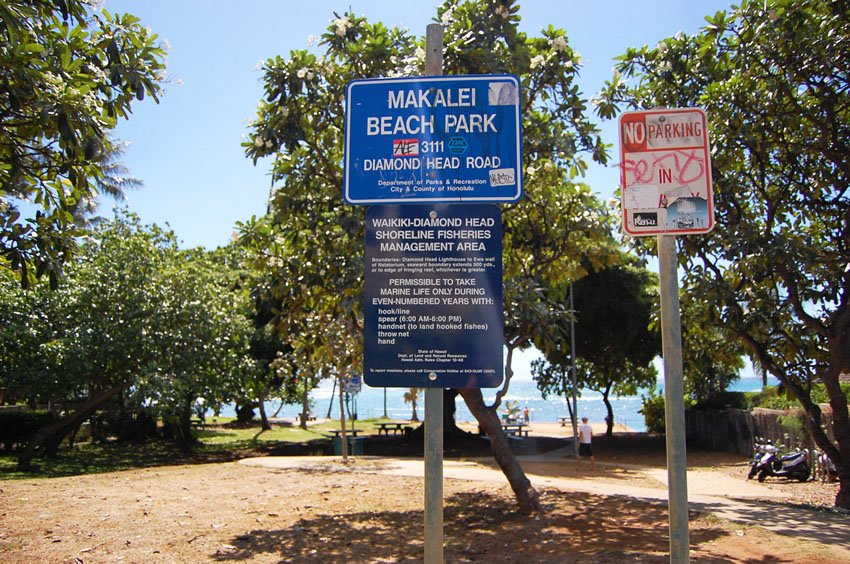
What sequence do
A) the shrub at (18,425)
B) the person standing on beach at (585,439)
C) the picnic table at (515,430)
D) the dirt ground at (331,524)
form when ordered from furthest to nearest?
the picnic table at (515,430) < the shrub at (18,425) < the person standing on beach at (585,439) < the dirt ground at (331,524)

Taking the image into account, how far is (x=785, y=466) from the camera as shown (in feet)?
51.9

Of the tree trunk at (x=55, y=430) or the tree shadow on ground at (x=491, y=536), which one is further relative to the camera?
the tree trunk at (x=55, y=430)

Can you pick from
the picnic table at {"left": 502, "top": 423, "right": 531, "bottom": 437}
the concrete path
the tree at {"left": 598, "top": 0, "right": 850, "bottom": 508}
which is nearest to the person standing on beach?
the concrete path

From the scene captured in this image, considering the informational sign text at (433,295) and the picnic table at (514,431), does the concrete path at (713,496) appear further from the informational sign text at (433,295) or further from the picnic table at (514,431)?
the picnic table at (514,431)

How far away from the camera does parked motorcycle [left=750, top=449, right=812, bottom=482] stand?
51.4 feet

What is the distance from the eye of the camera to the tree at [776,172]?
405 inches

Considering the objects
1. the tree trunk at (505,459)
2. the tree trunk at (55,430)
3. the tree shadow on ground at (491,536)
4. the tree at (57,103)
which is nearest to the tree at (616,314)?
the tree trunk at (505,459)

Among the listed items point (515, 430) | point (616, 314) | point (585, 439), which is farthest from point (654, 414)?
point (585, 439)

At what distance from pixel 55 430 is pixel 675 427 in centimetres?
2023

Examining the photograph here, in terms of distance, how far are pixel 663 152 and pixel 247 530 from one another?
25.1 ft

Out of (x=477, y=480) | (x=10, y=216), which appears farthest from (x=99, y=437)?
(x=10, y=216)

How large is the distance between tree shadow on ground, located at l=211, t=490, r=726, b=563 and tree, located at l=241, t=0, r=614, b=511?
89 cm

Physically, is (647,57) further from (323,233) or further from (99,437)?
(99,437)

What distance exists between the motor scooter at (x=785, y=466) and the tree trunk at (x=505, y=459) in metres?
8.55
